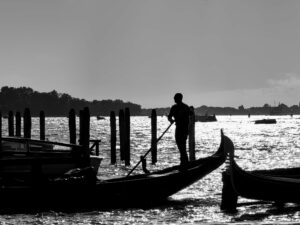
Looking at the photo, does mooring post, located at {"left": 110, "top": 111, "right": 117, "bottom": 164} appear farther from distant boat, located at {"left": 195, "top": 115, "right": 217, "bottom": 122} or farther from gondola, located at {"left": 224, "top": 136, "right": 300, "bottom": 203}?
distant boat, located at {"left": 195, "top": 115, "right": 217, "bottom": 122}

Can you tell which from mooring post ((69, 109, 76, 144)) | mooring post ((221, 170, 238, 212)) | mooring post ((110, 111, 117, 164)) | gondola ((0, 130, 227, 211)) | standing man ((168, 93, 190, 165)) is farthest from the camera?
mooring post ((110, 111, 117, 164))

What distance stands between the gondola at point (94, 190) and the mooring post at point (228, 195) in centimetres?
96

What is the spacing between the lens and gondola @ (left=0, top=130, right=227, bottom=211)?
46.8 feet

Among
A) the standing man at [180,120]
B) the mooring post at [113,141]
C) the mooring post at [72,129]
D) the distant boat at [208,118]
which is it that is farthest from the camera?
the distant boat at [208,118]

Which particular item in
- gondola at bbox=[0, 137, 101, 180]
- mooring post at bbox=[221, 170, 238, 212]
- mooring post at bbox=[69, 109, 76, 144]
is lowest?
mooring post at bbox=[221, 170, 238, 212]

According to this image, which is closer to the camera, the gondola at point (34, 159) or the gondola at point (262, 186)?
the gondola at point (262, 186)

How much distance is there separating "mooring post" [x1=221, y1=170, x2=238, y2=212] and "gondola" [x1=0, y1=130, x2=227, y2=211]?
37.9 inches

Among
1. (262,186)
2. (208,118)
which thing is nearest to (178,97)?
(262,186)

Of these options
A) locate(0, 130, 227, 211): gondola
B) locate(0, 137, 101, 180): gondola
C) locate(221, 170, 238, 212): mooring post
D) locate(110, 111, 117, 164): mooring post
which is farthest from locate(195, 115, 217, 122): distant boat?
locate(221, 170, 238, 212): mooring post

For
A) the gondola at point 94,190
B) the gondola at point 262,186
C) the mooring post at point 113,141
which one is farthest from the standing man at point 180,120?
the mooring post at point 113,141

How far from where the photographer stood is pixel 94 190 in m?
14.7

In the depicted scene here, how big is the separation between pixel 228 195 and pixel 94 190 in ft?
10.7

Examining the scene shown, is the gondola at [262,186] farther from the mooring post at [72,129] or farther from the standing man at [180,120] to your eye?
the mooring post at [72,129]

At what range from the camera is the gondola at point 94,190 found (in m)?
14.3
